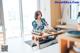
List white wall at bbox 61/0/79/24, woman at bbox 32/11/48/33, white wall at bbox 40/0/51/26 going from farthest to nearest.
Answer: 1. white wall at bbox 40/0/51/26
2. white wall at bbox 61/0/79/24
3. woman at bbox 32/11/48/33

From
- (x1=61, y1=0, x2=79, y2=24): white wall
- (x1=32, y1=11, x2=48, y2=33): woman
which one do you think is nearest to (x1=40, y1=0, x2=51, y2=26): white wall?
(x1=61, y1=0, x2=79, y2=24): white wall

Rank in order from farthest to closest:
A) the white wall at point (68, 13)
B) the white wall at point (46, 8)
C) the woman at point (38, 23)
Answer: the white wall at point (46, 8) → the white wall at point (68, 13) → the woman at point (38, 23)

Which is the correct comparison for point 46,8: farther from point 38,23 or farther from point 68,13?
point 38,23

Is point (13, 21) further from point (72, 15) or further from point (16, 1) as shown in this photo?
point (72, 15)

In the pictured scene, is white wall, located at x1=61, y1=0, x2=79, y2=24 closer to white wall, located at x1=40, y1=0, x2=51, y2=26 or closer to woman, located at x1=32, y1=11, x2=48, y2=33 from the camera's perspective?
white wall, located at x1=40, y1=0, x2=51, y2=26

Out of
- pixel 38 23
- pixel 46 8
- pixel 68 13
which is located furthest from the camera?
pixel 46 8

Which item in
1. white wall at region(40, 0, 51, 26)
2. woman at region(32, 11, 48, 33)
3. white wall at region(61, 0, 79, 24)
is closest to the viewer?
woman at region(32, 11, 48, 33)

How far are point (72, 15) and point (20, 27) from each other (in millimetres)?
2006

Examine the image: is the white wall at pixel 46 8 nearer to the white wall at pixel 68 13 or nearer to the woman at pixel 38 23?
the white wall at pixel 68 13

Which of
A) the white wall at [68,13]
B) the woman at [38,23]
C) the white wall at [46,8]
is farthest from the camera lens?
the white wall at [46,8]

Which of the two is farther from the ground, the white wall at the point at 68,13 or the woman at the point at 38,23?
the white wall at the point at 68,13

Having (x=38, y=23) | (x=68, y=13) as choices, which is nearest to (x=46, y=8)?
(x=68, y=13)

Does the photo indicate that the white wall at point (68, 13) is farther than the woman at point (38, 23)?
Yes

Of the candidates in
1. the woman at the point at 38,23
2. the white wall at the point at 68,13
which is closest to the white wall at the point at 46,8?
the white wall at the point at 68,13
